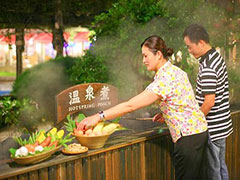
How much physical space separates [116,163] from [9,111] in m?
5.82

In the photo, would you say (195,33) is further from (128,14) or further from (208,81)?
(128,14)

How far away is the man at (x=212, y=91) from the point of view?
9.50 feet

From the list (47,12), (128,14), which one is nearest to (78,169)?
(128,14)

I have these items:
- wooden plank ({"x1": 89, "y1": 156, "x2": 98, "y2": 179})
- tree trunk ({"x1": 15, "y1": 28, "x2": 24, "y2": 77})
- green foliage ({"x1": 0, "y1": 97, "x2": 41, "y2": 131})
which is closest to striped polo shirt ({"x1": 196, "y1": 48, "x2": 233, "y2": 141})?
wooden plank ({"x1": 89, "y1": 156, "x2": 98, "y2": 179})

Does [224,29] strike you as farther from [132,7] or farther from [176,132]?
[176,132]

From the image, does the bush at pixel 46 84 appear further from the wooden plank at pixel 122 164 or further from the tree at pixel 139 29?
the wooden plank at pixel 122 164

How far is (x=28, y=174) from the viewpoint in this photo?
2.39 meters

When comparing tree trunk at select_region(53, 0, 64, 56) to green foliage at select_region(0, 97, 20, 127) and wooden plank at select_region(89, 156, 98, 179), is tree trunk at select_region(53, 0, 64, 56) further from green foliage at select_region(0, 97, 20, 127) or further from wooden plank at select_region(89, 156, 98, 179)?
wooden plank at select_region(89, 156, 98, 179)

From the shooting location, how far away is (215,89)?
2879 millimetres

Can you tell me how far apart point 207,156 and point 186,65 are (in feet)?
9.10

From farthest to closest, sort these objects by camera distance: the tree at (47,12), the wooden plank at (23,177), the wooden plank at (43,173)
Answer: the tree at (47,12) → the wooden plank at (43,173) → the wooden plank at (23,177)

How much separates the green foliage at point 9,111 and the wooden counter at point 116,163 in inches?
208

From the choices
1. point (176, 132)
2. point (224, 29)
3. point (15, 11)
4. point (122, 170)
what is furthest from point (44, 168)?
point (15, 11)

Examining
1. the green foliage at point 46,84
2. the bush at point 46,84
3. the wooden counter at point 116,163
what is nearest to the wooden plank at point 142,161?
the wooden counter at point 116,163
